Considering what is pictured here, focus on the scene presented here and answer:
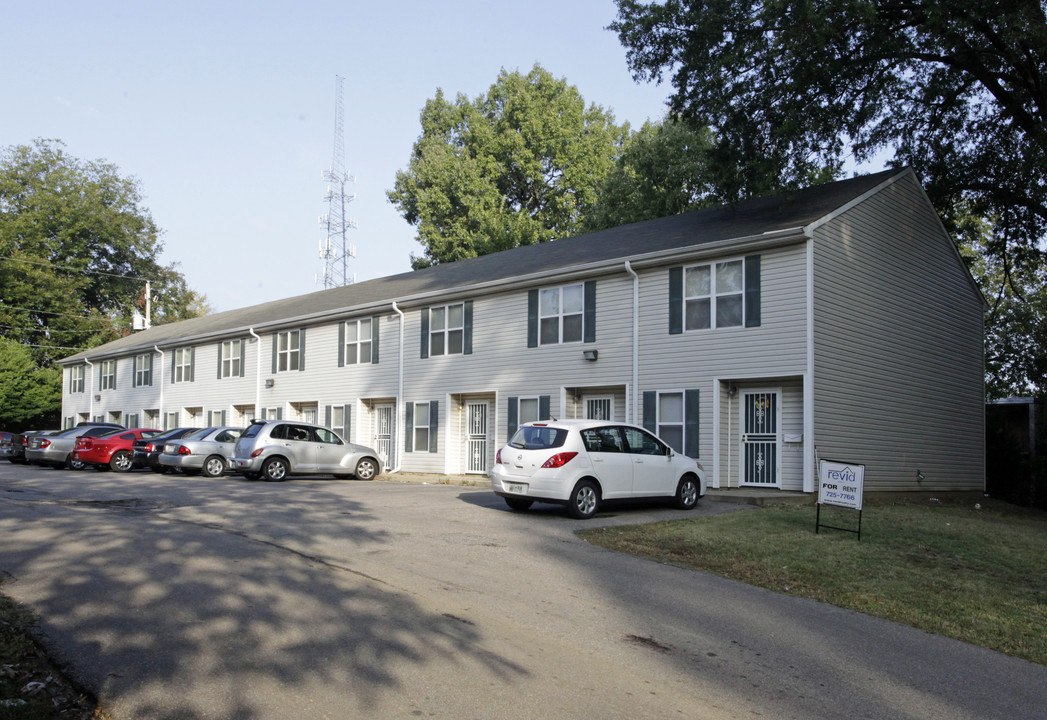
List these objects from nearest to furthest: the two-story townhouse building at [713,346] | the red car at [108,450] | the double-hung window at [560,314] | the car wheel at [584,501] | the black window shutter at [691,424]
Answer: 1. the car wheel at [584,501]
2. the two-story townhouse building at [713,346]
3. the black window shutter at [691,424]
4. the double-hung window at [560,314]
5. the red car at [108,450]

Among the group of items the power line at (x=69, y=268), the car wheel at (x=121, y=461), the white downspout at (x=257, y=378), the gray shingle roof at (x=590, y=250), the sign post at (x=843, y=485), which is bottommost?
the car wheel at (x=121, y=461)

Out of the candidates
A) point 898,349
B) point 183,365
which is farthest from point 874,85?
point 183,365

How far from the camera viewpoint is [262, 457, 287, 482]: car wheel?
20.5 m

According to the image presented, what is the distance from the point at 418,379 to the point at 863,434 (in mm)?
12975

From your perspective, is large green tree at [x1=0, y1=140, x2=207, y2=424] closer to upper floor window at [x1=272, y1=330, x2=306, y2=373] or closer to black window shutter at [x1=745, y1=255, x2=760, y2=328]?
upper floor window at [x1=272, y1=330, x2=306, y2=373]

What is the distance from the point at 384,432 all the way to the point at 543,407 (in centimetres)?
775

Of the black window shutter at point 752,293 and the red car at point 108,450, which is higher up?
the black window shutter at point 752,293

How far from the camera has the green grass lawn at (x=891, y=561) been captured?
323 inches

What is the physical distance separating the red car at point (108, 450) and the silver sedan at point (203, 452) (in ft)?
8.51

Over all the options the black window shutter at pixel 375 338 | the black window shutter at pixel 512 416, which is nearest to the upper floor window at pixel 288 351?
the black window shutter at pixel 375 338

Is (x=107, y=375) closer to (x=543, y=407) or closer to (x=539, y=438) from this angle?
(x=543, y=407)

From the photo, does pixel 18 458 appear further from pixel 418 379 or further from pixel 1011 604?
pixel 1011 604

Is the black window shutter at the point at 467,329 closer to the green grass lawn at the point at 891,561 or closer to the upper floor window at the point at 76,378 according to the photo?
the green grass lawn at the point at 891,561

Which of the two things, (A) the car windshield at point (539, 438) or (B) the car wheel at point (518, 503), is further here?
(B) the car wheel at point (518, 503)
